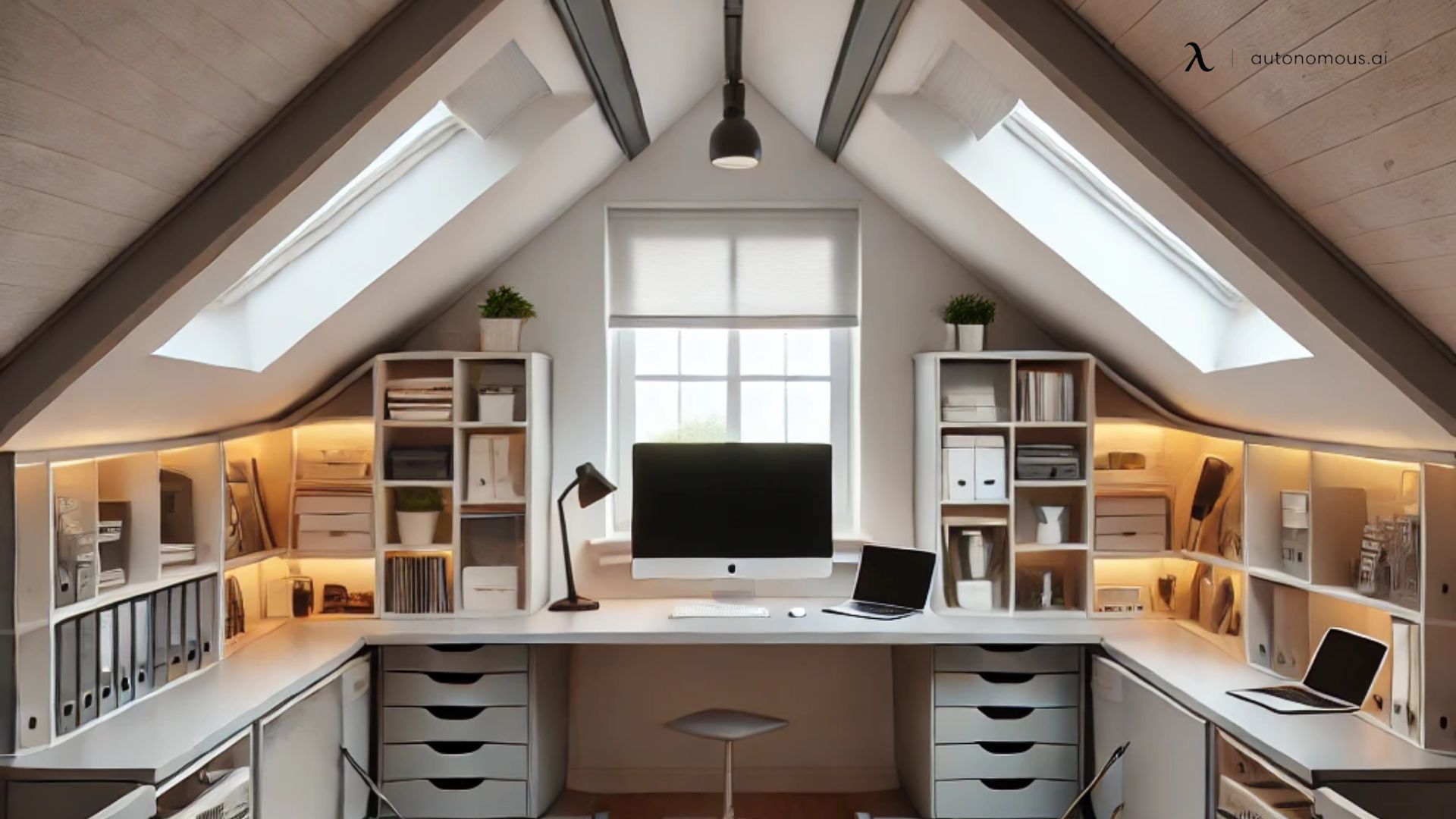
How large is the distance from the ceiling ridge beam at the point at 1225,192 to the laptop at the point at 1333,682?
898 mm

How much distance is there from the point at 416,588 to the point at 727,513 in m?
1.17

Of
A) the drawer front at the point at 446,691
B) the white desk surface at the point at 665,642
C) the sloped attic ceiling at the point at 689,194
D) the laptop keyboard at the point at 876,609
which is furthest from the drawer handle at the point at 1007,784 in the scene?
the drawer front at the point at 446,691

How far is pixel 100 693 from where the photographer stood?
9.04ft

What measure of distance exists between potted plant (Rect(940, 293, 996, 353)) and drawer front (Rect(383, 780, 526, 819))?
89.7 inches

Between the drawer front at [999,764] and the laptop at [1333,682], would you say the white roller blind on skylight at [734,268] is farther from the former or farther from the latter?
the laptop at [1333,682]

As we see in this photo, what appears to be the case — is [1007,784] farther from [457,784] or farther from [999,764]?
[457,784]

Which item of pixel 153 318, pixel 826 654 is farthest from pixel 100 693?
pixel 826 654

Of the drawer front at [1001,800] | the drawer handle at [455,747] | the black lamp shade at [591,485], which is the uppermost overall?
the black lamp shade at [591,485]

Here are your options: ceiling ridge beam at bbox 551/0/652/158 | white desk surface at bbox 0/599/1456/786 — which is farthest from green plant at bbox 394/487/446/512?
ceiling ridge beam at bbox 551/0/652/158

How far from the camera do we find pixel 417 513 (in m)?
4.00

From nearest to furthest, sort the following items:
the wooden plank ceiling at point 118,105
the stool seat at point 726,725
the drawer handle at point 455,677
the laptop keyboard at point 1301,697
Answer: the wooden plank ceiling at point 118,105, the laptop keyboard at point 1301,697, the stool seat at point 726,725, the drawer handle at point 455,677

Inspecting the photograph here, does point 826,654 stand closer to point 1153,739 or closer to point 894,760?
point 894,760

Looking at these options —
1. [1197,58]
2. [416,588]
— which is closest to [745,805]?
[416,588]

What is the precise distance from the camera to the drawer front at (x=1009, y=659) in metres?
3.78
